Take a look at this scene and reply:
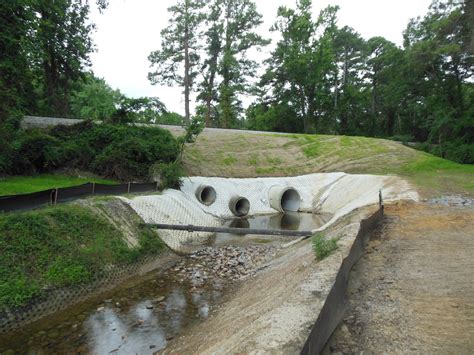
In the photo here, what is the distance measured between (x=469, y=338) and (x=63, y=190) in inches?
395

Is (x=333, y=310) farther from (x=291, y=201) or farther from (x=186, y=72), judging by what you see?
(x=186, y=72)

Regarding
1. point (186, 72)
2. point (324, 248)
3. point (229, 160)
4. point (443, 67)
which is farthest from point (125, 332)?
point (443, 67)

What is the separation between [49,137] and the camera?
15.1 metres

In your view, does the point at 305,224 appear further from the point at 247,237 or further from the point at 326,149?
the point at 326,149

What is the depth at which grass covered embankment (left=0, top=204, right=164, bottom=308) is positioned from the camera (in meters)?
6.10

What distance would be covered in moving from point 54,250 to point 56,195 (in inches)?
93.2

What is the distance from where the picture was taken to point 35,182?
41.3 feet

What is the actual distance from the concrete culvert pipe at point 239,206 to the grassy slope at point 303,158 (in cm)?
335

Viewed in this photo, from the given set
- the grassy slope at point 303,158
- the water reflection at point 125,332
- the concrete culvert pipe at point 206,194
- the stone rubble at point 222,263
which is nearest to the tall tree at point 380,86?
the grassy slope at point 303,158

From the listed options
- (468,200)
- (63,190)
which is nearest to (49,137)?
(63,190)

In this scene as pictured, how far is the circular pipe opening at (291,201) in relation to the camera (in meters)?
19.6

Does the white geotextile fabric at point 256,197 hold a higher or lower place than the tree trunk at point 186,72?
lower

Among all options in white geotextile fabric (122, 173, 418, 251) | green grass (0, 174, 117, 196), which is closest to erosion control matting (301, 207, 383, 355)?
white geotextile fabric (122, 173, 418, 251)

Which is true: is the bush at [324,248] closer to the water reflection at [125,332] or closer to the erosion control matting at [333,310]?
the erosion control matting at [333,310]
